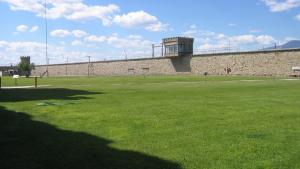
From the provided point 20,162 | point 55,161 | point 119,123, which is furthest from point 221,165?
point 119,123

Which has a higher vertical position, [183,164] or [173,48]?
[173,48]

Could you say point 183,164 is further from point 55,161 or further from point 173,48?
point 173,48

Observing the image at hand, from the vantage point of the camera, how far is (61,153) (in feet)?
27.7

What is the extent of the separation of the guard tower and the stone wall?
3.92ft

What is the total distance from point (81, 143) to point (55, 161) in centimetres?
172

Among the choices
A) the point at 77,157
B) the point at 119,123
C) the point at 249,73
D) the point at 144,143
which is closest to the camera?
the point at 77,157

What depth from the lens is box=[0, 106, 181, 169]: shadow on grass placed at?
7.54 m

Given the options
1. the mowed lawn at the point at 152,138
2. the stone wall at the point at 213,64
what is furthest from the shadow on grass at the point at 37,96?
the stone wall at the point at 213,64

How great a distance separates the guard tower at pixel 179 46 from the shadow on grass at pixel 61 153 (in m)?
78.0

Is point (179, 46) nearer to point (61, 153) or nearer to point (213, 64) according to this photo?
point (213, 64)

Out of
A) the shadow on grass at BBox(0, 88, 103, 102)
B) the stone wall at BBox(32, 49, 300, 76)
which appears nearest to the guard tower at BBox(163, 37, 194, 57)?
the stone wall at BBox(32, 49, 300, 76)

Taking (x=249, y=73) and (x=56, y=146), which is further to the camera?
(x=249, y=73)

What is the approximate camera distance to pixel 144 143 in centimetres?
943

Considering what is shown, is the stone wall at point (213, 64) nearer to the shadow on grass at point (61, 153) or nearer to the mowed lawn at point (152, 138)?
the mowed lawn at point (152, 138)
